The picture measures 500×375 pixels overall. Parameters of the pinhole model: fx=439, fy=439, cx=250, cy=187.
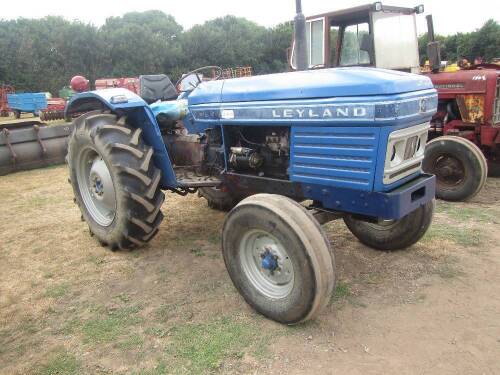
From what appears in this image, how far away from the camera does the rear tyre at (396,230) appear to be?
3406 mm

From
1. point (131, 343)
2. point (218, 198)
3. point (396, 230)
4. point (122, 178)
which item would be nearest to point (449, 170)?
point (396, 230)

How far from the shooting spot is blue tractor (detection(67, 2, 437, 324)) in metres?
2.52

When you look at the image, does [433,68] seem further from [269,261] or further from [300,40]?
[269,261]

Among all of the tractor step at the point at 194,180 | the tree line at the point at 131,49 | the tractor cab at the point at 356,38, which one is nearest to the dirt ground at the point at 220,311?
the tractor step at the point at 194,180

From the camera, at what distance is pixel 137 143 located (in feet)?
11.7

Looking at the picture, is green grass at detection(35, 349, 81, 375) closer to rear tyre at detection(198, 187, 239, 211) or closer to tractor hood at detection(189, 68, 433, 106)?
tractor hood at detection(189, 68, 433, 106)

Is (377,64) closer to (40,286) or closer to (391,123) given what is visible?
(391,123)

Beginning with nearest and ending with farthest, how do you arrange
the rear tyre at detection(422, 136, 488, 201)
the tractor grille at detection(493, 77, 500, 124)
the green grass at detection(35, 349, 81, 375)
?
the green grass at detection(35, 349, 81, 375) → the rear tyre at detection(422, 136, 488, 201) → the tractor grille at detection(493, 77, 500, 124)

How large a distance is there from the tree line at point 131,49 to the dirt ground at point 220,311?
2229cm

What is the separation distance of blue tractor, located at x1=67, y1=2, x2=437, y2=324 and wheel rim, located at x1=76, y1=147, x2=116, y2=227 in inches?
0.9

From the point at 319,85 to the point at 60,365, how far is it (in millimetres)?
2199

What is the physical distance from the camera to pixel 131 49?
34.8 m

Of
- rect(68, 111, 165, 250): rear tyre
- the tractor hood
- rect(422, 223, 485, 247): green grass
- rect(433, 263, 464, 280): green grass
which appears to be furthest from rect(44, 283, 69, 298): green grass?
rect(422, 223, 485, 247): green grass

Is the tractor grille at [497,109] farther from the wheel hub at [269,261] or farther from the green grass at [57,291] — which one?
the green grass at [57,291]
